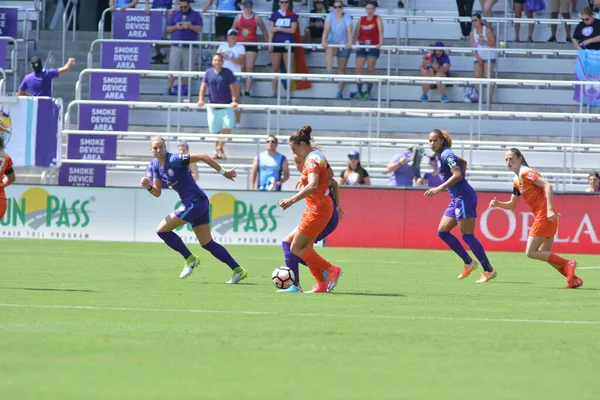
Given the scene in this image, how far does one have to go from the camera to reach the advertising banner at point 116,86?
86.7 ft

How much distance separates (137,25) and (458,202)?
1485 cm

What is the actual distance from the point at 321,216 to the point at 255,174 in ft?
35.0

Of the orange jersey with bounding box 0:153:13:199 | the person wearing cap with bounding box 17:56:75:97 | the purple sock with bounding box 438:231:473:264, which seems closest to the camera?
the orange jersey with bounding box 0:153:13:199

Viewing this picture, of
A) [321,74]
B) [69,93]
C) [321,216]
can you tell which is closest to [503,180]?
[321,74]

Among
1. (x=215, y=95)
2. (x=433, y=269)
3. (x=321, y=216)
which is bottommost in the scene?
(x=433, y=269)

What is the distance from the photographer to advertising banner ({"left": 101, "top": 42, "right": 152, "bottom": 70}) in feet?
89.5

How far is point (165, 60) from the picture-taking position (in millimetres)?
29188

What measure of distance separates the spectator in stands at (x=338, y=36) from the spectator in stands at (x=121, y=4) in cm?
500

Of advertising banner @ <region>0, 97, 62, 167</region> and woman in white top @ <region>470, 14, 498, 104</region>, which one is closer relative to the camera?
advertising banner @ <region>0, 97, 62, 167</region>

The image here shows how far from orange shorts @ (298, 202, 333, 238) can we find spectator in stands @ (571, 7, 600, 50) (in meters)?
16.7

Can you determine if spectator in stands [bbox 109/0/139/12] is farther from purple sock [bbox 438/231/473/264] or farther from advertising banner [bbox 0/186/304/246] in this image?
purple sock [bbox 438/231/473/264]

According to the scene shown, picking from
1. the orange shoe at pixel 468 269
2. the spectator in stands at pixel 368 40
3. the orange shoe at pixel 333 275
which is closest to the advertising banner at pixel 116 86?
the spectator in stands at pixel 368 40

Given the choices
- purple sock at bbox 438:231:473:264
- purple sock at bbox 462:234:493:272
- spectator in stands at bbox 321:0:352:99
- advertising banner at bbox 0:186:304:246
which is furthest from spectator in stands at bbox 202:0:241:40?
purple sock at bbox 462:234:493:272

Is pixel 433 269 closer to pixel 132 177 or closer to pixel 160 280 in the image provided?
pixel 160 280
